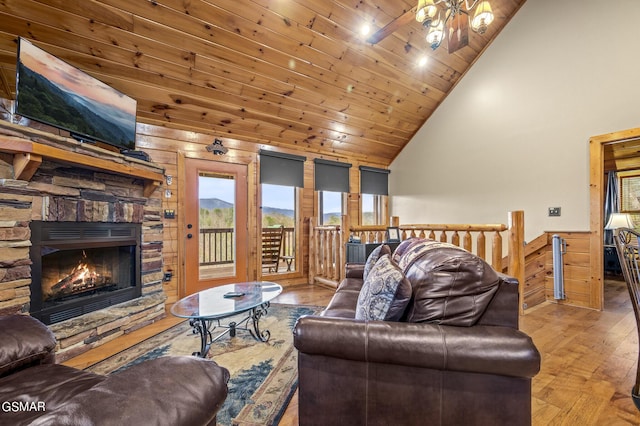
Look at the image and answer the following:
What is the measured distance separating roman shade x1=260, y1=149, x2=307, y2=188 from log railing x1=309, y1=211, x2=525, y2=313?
0.76 meters

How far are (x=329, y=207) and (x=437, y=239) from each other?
2.01 metres

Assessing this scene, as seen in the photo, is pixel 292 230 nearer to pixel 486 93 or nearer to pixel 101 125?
pixel 101 125

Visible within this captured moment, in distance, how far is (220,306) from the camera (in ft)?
6.78

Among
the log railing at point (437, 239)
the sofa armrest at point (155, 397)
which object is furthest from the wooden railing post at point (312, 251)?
the sofa armrest at point (155, 397)

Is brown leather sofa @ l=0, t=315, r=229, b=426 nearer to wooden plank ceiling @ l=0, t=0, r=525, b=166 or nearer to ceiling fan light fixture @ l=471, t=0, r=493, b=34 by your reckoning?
wooden plank ceiling @ l=0, t=0, r=525, b=166

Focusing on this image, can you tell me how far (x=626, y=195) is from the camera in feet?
17.4

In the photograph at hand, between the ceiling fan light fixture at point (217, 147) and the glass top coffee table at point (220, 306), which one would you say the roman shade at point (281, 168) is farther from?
the glass top coffee table at point (220, 306)

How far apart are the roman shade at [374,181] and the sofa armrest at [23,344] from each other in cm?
472

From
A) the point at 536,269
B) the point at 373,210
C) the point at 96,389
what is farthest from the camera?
the point at 373,210

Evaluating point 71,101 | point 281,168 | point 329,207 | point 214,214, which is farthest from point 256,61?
point 329,207

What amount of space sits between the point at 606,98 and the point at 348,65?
3079mm

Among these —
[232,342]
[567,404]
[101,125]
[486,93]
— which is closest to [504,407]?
[567,404]

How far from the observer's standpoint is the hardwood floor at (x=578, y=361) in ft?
5.01

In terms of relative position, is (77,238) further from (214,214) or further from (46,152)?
(214,214)
